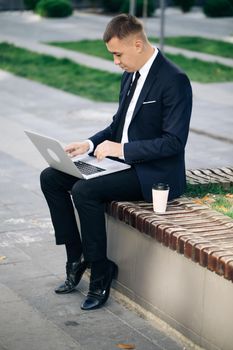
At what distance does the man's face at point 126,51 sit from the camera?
6.18m

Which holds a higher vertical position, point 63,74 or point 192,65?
point 63,74

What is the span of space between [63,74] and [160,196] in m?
11.9

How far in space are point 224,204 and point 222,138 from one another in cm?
537

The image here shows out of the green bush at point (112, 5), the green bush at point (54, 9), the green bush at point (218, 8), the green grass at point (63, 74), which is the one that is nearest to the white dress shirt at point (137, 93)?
the green grass at point (63, 74)

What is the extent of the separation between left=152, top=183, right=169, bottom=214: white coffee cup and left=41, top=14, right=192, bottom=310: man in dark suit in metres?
0.16

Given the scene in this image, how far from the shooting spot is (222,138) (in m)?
12.3

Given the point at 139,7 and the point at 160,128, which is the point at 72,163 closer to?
the point at 160,128

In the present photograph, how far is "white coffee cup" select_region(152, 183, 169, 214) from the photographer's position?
6.07 metres

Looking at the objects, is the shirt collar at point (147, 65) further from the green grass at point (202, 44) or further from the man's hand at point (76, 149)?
the green grass at point (202, 44)

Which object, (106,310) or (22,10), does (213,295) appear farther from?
(22,10)

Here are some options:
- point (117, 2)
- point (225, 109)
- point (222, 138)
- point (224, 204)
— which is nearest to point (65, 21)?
point (117, 2)

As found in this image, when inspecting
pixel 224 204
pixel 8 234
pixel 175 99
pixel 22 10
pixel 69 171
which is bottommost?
pixel 22 10

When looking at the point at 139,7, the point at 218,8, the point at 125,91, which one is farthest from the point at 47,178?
the point at 218,8

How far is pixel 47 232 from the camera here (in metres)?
7.97
